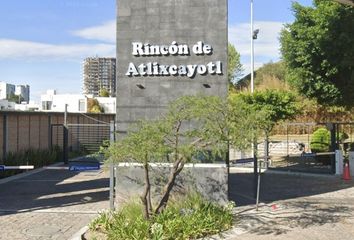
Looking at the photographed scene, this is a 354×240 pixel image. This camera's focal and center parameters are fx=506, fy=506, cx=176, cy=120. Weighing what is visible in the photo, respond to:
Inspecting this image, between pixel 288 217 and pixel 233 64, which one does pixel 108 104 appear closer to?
pixel 233 64

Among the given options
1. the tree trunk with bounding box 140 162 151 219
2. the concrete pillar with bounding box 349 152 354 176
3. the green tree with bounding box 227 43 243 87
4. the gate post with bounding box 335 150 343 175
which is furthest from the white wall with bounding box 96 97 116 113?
the tree trunk with bounding box 140 162 151 219

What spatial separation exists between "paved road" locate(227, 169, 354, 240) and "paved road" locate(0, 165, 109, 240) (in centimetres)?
358

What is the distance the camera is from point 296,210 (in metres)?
11.8

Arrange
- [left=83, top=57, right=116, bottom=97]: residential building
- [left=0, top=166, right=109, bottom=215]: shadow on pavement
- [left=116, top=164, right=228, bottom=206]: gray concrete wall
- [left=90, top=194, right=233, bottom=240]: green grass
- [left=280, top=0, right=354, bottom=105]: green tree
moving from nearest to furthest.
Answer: [left=90, top=194, right=233, bottom=240]: green grass < [left=116, top=164, right=228, bottom=206]: gray concrete wall < [left=0, top=166, right=109, bottom=215]: shadow on pavement < [left=280, top=0, right=354, bottom=105]: green tree < [left=83, top=57, right=116, bottom=97]: residential building

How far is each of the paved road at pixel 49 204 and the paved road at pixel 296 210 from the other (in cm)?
358

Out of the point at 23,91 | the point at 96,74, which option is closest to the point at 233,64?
the point at 96,74

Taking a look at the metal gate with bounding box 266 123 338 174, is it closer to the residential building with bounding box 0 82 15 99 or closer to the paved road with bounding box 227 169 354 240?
the paved road with bounding box 227 169 354 240

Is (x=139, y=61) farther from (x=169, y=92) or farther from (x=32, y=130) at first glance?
(x=32, y=130)

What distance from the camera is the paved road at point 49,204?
10.2 metres

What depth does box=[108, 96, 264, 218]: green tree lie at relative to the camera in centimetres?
874

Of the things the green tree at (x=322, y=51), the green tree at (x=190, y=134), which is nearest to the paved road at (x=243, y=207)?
the green tree at (x=190, y=134)

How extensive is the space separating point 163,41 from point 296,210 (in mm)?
5032

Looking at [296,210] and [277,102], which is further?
[277,102]

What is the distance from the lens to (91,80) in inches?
5113
